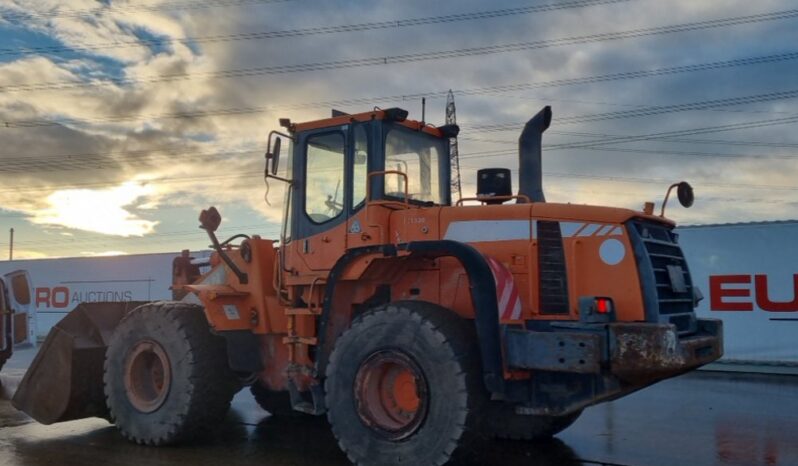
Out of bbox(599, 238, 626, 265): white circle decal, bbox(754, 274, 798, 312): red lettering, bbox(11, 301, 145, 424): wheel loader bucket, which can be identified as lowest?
bbox(11, 301, 145, 424): wheel loader bucket

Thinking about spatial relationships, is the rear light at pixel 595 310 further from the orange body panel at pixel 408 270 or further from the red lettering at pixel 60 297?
the red lettering at pixel 60 297

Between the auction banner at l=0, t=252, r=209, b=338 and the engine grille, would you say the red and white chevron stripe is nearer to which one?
the engine grille

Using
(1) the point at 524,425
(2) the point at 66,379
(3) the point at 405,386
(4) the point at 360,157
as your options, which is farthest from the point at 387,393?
(2) the point at 66,379

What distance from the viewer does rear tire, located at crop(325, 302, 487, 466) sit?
18.0 feet

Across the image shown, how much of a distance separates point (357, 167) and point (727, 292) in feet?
35.6

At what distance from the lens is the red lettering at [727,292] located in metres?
14.9

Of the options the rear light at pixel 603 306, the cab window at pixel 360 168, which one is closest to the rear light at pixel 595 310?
the rear light at pixel 603 306

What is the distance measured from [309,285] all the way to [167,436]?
6.57 ft

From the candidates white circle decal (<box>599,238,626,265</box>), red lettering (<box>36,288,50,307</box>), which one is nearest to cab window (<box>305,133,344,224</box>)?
white circle decal (<box>599,238,626,265</box>)

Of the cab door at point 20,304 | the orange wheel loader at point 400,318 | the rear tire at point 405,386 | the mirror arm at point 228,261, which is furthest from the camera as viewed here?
the cab door at point 20,304

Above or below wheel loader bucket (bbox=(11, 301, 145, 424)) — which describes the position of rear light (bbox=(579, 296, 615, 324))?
above

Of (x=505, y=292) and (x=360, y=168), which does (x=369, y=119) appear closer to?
(x=360, y=168)

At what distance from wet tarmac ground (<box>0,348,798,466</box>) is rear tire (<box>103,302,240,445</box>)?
24 centimetres

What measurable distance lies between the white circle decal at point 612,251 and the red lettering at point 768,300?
10326mm
